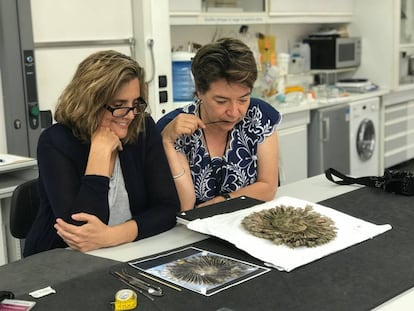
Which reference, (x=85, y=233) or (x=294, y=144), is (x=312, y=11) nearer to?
(x=294, y=144)

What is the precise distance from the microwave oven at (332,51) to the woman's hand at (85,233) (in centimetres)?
377

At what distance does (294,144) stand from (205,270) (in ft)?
10.0

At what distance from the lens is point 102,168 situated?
5.34ft

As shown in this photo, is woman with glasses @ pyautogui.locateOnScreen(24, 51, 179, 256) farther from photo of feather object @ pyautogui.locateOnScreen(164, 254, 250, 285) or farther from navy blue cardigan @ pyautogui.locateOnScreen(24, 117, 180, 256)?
photo of feather object @ pyautogui.locateOnScreen(164, 254, 250, 285)

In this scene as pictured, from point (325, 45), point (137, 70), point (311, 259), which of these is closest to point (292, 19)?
point (325, 45)

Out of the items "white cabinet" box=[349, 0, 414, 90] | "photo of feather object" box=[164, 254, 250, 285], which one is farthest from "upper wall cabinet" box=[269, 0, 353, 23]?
"photo of feather object" box=[164, 254, 250, 285]

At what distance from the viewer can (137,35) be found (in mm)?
3619

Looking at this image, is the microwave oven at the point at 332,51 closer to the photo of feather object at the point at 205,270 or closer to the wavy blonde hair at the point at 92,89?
the wavy blonde hair at the point at 92,89

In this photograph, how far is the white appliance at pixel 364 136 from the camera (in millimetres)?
4746

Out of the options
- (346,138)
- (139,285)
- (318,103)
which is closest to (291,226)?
(139,285)

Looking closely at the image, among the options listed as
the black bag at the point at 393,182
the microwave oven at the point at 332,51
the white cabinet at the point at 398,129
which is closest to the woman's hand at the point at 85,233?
the black bag at the point at 393,182

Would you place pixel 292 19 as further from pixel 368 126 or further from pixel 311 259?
pixel 311 259

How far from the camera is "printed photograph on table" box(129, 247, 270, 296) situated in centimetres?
125

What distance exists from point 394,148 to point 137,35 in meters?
Answer: 2.87
